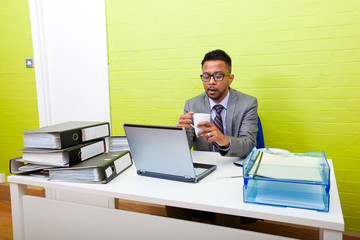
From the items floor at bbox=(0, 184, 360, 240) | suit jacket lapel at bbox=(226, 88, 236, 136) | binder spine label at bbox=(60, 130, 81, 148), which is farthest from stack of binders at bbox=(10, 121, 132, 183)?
floor at bbox=(0, 184, 360, 240)

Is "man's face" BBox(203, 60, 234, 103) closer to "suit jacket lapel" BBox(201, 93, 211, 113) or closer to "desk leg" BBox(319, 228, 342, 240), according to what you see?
"suit jacket lapel" BBox(201, 93, 211, 113)

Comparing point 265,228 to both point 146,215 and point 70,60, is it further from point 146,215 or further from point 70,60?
point 70,60

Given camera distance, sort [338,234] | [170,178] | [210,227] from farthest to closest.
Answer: [170,178] < [210,227] < [338,234]

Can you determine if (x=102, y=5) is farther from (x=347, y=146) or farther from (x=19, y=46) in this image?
(x=347, y=146)

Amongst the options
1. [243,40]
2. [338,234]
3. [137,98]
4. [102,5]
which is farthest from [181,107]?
[338,234]

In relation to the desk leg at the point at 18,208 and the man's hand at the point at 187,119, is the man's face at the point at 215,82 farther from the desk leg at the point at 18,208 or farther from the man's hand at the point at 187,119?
the desk leg at the point at 18,208

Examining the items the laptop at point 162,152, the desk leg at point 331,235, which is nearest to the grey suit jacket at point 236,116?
the laptop at point 162,152

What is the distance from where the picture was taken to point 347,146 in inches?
82.4

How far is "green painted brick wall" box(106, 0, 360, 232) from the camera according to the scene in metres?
2.03

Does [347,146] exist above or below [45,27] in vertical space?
below

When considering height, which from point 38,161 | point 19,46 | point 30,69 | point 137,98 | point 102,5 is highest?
point 102,5

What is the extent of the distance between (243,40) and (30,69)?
2118 mm

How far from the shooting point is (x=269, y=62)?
2.18m

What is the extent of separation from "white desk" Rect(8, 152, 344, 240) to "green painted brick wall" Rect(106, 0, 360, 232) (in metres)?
1.04
